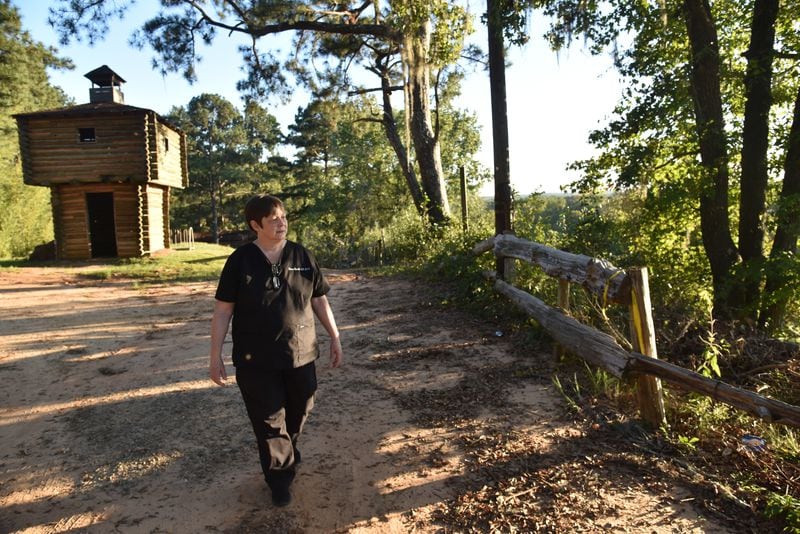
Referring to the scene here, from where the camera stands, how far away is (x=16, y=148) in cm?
3000

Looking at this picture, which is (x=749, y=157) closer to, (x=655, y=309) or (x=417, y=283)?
(x=655, y=309)

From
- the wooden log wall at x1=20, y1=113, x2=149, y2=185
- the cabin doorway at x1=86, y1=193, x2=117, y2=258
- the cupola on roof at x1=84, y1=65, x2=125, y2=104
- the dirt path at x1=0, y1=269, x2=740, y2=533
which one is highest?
the cupola on roof at x1=84, y1=65, x2=125, y2=104

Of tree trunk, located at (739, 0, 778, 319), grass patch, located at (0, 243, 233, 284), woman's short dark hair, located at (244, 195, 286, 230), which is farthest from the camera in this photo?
grass patch, located at (0, 243, 233, 284)

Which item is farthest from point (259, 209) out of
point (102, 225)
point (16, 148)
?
point (16, 148)

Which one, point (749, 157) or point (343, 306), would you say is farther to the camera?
point (343, 306)

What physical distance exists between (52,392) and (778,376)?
7.56m

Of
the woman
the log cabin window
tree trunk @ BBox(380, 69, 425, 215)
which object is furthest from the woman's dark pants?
the log cabin window

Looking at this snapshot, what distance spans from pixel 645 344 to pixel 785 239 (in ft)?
15.8

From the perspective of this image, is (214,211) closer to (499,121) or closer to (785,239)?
(499,121)

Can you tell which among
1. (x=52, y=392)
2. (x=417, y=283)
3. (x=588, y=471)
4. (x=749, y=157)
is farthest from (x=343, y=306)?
(x=749, y=157)

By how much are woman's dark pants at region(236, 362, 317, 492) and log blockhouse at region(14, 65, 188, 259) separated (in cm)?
1642

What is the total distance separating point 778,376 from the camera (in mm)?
4867

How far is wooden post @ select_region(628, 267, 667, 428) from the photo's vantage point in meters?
3.81

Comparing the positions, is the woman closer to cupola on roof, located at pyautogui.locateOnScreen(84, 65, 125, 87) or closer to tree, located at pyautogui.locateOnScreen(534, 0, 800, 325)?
tree, located at pyautogui.locateOnScreen(534, 0, 800, 325)
